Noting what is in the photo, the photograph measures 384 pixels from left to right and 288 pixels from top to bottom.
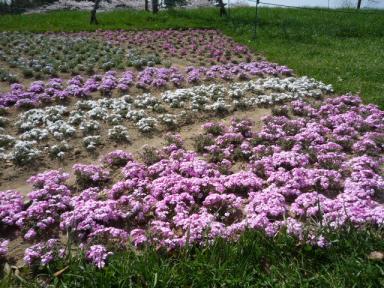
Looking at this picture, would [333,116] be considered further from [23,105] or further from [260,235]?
[23,105]

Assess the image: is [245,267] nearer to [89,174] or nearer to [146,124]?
[89,174]

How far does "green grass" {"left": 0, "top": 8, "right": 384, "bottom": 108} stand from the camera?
15031 mm

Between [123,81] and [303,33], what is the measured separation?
13700 millimetres

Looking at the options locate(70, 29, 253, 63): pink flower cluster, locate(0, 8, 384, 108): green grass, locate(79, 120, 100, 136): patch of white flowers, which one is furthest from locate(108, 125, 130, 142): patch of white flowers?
locate(70, 29, 253, 63): pink flower cluster

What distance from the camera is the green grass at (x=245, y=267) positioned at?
5023 millimetres

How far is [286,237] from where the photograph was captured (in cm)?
567

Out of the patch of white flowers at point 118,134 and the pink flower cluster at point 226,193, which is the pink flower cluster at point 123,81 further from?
the pink flower cluster at point 226,193

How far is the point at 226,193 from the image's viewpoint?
750cm

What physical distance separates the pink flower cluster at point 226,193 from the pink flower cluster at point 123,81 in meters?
4.80

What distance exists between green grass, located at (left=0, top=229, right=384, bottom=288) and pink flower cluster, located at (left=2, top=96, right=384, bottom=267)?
0.68ft

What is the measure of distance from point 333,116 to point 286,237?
5.90m

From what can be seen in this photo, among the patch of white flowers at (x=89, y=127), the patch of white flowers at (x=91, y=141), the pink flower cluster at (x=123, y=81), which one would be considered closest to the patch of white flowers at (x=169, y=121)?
the patch of white flowers at (x=89, y=127)

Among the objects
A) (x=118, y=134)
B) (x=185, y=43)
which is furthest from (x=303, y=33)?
(x=118, y=134)

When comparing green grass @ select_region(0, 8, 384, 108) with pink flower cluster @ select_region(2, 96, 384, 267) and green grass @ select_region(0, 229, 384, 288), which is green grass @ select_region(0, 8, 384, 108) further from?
green grass @ select_region(0, 229, 384, 288)
